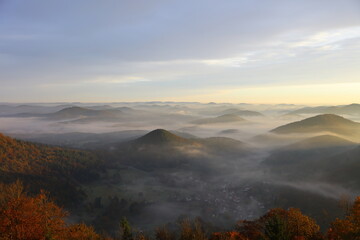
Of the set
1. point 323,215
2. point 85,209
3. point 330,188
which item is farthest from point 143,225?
point 330,188

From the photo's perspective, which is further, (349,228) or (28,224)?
(28,224)

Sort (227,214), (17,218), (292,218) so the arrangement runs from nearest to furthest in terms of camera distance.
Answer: (17,218) < (292,218) < (227,214)

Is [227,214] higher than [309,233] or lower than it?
lower

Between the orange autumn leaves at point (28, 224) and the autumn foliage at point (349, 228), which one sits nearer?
the autumn foliage at point (349, 228)

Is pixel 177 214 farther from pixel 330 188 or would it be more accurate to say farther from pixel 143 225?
pixel 330 188

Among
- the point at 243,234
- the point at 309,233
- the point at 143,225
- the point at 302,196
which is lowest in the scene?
the point at 143,225

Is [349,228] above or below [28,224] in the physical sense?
above

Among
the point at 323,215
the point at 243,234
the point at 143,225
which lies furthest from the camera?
the point at 143,225

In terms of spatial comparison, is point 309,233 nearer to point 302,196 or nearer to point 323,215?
point 323,215

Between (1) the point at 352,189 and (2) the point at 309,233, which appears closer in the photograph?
(2) the point at 309,233

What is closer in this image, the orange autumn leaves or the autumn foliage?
the autumn foliage
